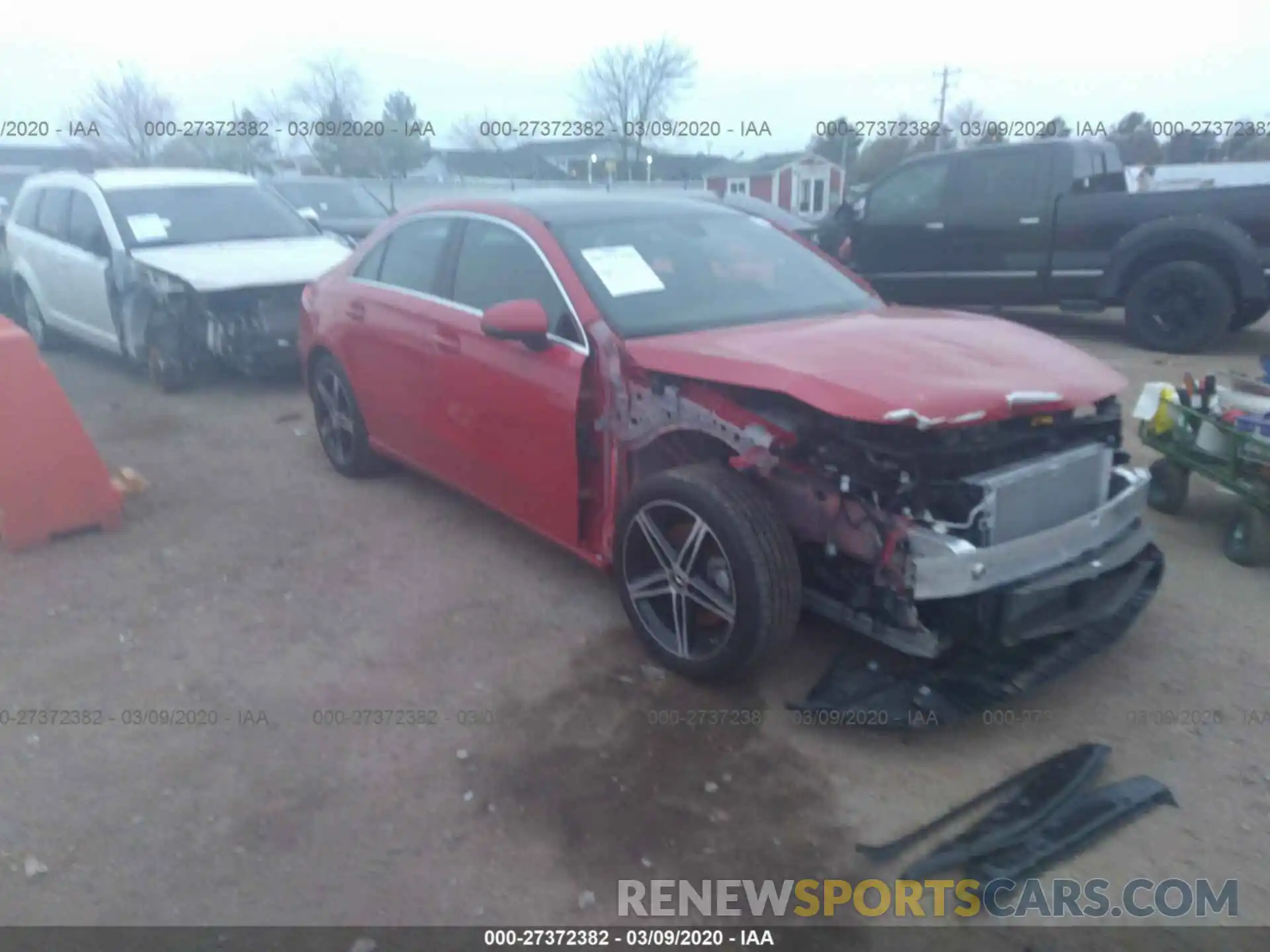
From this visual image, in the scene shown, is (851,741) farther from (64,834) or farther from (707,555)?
(64,834)

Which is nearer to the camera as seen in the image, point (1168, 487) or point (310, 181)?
point (1168, 487)

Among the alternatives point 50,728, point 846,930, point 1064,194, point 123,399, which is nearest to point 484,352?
point 50,728

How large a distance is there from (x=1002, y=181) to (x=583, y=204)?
6.63 metres

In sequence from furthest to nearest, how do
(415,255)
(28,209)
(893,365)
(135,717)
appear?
1. (28,209)
2. (415,255)
3. (135,717)
4. (893,365)

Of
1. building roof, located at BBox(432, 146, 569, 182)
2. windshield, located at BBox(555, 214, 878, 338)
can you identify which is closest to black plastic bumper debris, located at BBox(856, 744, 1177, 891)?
windshield, located at BBox(555, 214, 878, 338)

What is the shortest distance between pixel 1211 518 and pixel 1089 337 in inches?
212

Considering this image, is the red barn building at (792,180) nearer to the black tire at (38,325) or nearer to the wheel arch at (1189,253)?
the wheel arch at (1189,253)

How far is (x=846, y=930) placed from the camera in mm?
2648

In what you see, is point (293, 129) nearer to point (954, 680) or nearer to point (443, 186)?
point (443, 186)

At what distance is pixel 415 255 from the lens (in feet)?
16.9

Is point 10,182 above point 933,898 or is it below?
above

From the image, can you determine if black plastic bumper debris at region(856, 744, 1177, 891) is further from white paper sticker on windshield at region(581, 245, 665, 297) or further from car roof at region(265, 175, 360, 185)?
car roof at region(265, 175, 360, 185)

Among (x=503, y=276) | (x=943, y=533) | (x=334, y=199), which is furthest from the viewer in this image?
(x=334, y=199)

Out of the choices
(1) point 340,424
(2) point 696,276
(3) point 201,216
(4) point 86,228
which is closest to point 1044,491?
(2) point 696,276
